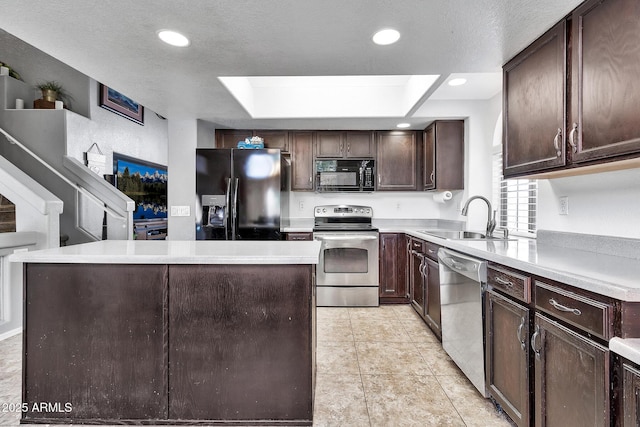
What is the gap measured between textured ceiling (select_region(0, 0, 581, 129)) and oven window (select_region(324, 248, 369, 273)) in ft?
6.62

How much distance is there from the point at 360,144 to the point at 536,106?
2.40 metres

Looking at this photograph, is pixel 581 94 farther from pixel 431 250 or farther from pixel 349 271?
pixel 349 271

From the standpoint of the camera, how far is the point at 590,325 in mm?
1122

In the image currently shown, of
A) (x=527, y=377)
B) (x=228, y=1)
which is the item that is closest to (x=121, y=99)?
(x=228, y=1)

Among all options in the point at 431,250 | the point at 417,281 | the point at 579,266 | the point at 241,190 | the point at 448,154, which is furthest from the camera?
the point at 448,154

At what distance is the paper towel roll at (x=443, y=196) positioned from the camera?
391 centimetres

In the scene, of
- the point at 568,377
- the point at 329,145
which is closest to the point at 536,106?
the point at 568,377

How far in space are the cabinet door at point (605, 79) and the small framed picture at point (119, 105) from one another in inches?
223

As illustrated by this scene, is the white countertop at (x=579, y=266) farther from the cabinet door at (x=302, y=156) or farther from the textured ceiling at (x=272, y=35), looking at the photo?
the cabinet door at (x=302, y=156)

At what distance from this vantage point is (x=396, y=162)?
420 centimetres

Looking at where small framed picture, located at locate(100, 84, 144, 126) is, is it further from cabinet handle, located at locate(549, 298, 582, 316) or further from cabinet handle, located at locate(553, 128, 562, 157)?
cabinet handle, located at locate(549, 298, 582, 316)

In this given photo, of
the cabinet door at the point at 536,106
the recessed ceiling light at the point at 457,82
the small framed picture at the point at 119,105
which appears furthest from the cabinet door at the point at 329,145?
the small framed picture at the point at 119,105

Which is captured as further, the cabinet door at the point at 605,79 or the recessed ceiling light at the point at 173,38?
the recessed ceiling light at the point at 173,38

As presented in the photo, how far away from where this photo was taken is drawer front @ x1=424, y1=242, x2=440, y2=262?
2757 mm
